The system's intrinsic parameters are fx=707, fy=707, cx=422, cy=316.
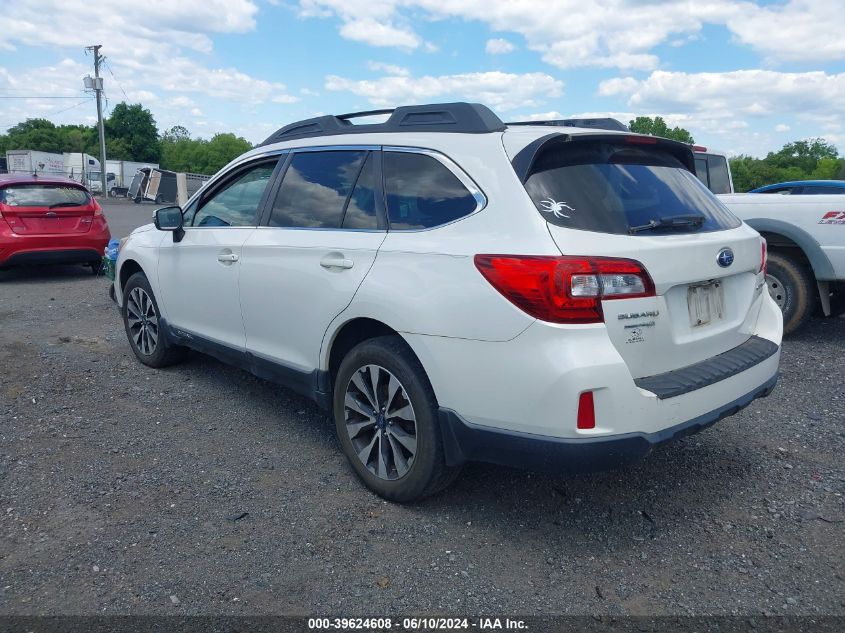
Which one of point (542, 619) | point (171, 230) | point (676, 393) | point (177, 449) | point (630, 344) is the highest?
point (171, 230)

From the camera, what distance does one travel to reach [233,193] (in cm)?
469

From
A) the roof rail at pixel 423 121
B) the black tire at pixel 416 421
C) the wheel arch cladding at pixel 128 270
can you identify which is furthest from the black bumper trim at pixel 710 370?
the wheel arch cladding at pixel 128 270

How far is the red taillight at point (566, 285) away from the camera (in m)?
2.72

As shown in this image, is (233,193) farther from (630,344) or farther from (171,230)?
(630,344)

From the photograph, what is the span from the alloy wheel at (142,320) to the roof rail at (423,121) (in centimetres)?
222

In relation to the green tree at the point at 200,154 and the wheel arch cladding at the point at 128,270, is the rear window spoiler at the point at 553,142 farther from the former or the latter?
the green tree at the point at 200,154

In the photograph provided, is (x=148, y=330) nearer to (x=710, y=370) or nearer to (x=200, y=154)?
(x=710, y=370)

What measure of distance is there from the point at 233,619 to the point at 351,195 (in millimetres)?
2108

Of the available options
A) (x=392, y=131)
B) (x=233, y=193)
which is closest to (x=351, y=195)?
(x=392, y=131)

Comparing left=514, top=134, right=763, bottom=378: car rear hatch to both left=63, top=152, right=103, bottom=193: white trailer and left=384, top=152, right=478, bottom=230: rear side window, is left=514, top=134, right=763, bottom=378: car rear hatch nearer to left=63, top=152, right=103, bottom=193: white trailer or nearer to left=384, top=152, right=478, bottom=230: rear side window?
left=384, top=152, right=478, bottom=230: rear side window

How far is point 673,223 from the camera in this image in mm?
3146

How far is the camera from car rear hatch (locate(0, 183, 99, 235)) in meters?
10.1

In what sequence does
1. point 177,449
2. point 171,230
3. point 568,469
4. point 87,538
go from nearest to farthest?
point 568,469 → point 87,538 → point 177,449 → point 171,230

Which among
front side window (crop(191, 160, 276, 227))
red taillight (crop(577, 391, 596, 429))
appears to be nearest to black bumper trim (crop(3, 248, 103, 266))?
front side window (crop(191, 160, 276, 227))
